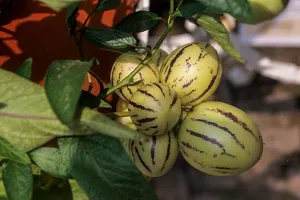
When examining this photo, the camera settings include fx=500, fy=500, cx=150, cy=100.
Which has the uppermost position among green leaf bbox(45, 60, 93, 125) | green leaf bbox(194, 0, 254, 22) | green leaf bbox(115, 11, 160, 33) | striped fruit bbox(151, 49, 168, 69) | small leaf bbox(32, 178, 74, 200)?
green leaf bbox(194, 0, 254, 22)

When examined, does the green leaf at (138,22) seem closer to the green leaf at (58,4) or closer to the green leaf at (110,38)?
the green leaf at (110,38)

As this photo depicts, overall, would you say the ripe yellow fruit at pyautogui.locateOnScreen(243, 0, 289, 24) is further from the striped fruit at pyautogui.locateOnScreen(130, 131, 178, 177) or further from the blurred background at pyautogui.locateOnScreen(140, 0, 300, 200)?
the blurred background at pyautogui.locateOnScreen(140, 0, 300, 200)

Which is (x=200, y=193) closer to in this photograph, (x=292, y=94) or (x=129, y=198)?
(x=292, y=94)

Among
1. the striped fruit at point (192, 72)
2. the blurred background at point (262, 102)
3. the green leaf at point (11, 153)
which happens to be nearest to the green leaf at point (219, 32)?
the striped fruit at point (192, 72)

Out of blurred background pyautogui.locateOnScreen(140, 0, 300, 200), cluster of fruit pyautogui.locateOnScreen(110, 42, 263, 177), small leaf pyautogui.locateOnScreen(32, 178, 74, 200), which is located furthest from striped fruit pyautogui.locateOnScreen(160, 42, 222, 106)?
blurred background pyautogui.locateOnScreen(140, 0, 300, 200)

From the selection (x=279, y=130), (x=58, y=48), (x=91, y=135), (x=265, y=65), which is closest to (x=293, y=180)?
(x=279, y=130)

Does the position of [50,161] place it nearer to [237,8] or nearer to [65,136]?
[65,136]

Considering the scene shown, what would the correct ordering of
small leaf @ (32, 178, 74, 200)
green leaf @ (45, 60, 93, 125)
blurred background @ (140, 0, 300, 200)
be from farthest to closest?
1. blurred background @ (140, 0, 300, 200)
2. small leaf @ (32, 178, 74, 200)
3. green leaf @ (45, 60, 93, 125)

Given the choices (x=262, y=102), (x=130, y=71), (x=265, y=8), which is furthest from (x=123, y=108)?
(x=262, y=102)
